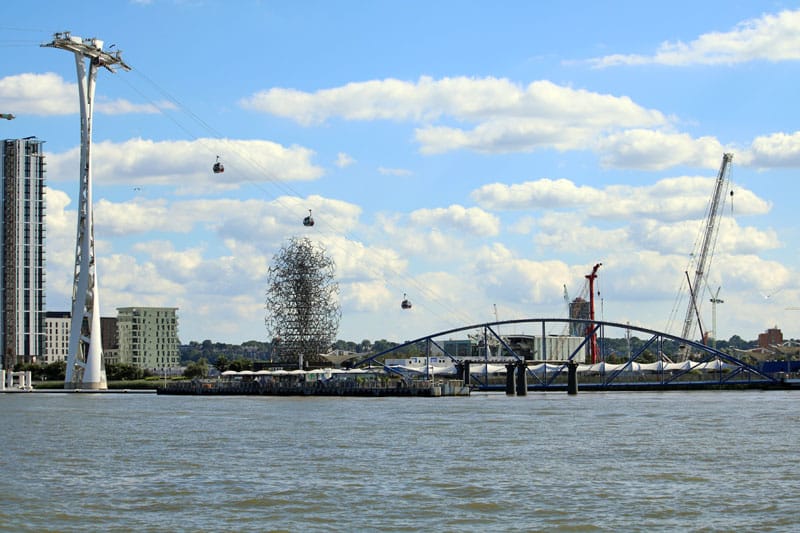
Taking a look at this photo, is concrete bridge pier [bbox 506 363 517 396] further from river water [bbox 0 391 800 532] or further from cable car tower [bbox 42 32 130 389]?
river water [bbox 0 391 800 532]

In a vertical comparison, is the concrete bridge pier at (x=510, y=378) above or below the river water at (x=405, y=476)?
above

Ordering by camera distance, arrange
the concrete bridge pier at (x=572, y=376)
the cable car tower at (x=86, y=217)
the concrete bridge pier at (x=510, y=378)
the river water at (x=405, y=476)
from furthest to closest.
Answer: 1. the concrete bridge pier at (x=572, y=376)
2. the concrete bridge pier at (x=510, y=378)
3. the cable car tower at (x=86, y=217)
4. the river water at (x=405, y=476)

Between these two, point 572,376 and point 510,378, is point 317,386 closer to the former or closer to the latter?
point 510,378

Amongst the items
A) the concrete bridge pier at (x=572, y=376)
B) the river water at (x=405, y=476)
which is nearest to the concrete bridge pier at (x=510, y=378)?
the concrete bridge pier at (x=572, y=376)

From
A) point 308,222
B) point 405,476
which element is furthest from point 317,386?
point 405,476

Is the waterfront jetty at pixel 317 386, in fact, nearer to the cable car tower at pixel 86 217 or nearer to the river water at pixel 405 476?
the cable car tower at pixel 86 217

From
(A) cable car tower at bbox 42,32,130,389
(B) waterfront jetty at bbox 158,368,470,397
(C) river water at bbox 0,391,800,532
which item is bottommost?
(C) river water at bbox 0,391,800,532

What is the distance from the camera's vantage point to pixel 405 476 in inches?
1596

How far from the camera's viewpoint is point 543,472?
4166cm

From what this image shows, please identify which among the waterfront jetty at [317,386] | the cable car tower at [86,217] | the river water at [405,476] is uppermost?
the cable car tower at [86,217]

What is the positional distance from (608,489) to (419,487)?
18.5ft

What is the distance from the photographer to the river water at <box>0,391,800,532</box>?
104 ft

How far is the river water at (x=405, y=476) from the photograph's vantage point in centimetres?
3164

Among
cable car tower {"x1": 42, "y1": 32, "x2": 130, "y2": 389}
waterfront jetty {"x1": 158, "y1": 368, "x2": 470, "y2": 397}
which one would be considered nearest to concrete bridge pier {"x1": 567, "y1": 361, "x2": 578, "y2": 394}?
waterfront jetty {"x1": 158, "y1": 368, "x2": 470, "y2": 397}
